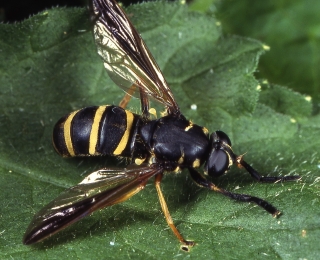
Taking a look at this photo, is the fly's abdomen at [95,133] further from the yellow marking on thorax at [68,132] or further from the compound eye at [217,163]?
the compound eye at [217,163]

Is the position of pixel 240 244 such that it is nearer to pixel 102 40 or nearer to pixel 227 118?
pixel 227 118

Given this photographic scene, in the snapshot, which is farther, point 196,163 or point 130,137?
point 130,137

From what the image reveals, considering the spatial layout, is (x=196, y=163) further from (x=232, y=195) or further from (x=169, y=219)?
(x=169, y=219)

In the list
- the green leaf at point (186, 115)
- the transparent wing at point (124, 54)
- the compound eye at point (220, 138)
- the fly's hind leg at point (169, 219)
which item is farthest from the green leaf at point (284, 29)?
the fly's hind leg at point (169, 219)

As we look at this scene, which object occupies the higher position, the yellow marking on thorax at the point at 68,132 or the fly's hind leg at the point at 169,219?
the yellow marking on thorax at the point at 68,132

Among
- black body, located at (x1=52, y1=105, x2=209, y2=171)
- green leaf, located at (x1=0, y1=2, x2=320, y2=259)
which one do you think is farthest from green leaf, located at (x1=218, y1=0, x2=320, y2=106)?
black body, located at (x1=52, y1=105, x2=209, y2=171)

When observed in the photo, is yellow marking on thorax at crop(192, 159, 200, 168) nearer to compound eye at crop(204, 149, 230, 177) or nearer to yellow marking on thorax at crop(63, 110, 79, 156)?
compound eye at crop(204, 149, 230, 177)

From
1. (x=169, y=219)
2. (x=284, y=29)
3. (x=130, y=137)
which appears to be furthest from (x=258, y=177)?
(x=284, y=29)
